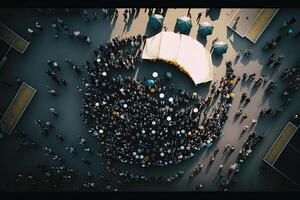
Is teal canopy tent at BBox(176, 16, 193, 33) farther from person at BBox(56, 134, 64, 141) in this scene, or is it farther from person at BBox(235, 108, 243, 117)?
person at BBox(56, 134, 64, 141)

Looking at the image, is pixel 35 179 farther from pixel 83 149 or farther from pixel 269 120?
pixel 269 120

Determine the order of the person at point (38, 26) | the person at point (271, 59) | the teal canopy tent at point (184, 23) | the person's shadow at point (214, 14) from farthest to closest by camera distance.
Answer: the person's shadow at point (214, 14), the person at point (271, 59), the person at point (38, 26), the teal canopy tent at point (184, 23)

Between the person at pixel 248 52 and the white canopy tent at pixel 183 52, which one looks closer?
the white canopy tent at pixel 183 52

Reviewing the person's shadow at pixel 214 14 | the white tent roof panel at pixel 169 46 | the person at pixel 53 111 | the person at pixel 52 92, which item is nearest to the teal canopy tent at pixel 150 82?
the white tent roof panel at pixel 169 46

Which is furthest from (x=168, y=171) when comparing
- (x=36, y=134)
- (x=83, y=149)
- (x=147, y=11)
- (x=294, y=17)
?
(x=294, y=17)

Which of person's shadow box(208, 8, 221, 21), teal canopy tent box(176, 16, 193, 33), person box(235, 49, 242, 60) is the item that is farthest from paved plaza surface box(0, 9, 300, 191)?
teal canopy tent box(176, 16, 193, 33)

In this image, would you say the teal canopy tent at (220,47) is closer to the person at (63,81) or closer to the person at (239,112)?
the person at (239,112)

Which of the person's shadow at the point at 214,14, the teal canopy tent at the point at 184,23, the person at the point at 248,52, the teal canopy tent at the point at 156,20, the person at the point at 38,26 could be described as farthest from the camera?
the person's shadow at the point at 214,14
